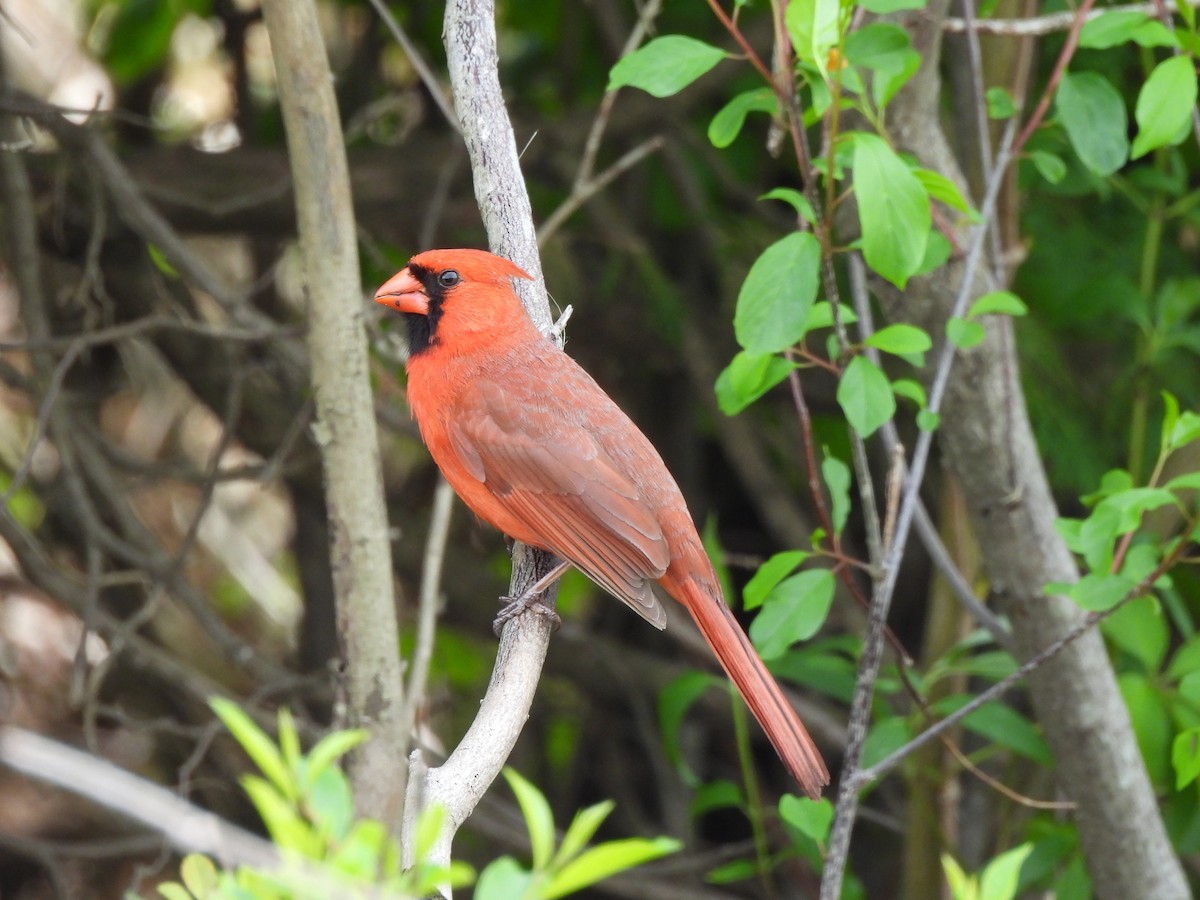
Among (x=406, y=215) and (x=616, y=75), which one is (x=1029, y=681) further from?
(x=406, y=215)

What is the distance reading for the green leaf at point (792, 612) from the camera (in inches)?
99.3

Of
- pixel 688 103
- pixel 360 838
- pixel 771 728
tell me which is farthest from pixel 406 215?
pixel 360 838

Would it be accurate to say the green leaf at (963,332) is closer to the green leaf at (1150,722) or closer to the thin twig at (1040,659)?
the thin twig at (1040,659)

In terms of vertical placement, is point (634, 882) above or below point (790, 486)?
below

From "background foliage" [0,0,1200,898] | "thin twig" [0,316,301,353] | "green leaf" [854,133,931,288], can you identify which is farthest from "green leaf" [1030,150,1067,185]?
"thin twig" [0,316,301,353]

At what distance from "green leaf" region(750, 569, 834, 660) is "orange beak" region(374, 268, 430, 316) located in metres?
1.11

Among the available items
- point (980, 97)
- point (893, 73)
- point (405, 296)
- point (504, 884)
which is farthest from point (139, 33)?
point (504, 884)

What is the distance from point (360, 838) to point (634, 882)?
3167 millimetres

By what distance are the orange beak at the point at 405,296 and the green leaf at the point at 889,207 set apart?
4.44 feet

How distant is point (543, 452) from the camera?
295cm

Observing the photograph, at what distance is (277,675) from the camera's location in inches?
148

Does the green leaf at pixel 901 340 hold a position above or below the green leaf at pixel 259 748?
above

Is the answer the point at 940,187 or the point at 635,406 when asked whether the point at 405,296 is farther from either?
the point at 635,406

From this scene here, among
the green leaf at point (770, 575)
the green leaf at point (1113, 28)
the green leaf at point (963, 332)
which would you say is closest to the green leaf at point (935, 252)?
the green leaf at point (963, 332)
